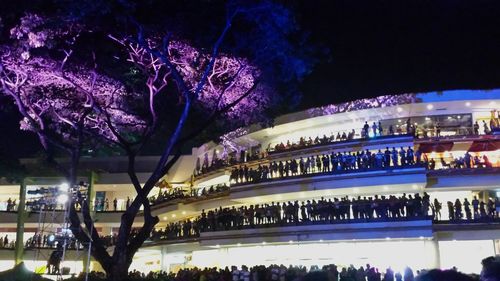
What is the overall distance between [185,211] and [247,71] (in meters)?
15.2

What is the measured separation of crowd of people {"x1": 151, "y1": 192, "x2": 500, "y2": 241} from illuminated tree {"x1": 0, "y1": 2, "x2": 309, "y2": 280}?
217 inches

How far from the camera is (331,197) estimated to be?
81.6 ft

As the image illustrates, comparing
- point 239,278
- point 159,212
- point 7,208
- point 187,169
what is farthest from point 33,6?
point 7,208

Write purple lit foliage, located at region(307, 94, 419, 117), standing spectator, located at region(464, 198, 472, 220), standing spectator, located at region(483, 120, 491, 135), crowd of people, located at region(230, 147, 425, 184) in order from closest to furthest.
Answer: standing spectator, located at region(464, 198, 472, 220)
crowd of people, located at region(230, 147, 425, 184)
standing spectator, located at region(483, 120, 491, 135)
purple lit foliage, located at region(307, 94, 419, 117)

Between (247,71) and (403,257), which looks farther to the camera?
(403,257)

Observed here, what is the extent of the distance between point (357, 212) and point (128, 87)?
34.9ft

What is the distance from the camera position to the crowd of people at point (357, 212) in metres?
19.8

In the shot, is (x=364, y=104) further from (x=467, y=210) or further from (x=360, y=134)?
(x=467, y=210)

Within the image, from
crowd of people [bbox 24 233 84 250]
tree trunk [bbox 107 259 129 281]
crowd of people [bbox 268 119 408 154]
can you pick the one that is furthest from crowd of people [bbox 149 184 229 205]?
tree trunk [bbox 107 259 129 281]

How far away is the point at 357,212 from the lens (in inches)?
827

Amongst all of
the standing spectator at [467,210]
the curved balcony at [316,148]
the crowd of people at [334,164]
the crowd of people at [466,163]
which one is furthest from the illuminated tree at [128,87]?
the standing spectator at [467,210]

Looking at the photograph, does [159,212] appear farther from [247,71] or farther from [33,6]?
[33,6]

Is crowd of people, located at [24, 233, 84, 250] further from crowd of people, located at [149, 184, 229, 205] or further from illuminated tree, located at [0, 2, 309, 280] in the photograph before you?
crowd of people, located at [149, 184, 229, 205]

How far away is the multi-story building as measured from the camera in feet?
67.5
